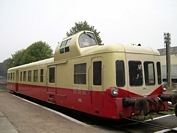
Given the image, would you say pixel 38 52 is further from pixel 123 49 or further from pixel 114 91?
pixel 114 91

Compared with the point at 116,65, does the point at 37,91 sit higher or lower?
lower

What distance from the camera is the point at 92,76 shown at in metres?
6.89

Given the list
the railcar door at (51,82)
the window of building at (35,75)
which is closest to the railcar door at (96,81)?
the railcar door at (51,82)

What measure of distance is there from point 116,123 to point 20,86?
11.8 m

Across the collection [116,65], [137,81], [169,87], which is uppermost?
[116,65]

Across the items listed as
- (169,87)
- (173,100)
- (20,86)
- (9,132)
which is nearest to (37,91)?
(20,86)

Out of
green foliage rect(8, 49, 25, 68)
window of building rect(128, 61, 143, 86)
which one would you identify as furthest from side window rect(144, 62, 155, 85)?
green foliage rect(8, 49, 25, 68)

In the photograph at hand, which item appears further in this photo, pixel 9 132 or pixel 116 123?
pixel 116 123

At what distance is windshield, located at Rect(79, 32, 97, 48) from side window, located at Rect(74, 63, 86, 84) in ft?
3.42

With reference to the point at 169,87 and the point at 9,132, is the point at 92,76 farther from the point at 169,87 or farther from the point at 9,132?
the point at 169,87

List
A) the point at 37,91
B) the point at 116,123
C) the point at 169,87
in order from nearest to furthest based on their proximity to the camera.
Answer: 1. the point at 116,123
2. the point at 37,91
3. the point at 169,87

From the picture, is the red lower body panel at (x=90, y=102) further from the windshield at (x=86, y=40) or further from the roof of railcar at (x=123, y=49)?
the windshield at (x=86, y=40)

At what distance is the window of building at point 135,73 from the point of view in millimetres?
6586

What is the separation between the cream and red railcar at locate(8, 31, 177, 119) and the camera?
243 inches
